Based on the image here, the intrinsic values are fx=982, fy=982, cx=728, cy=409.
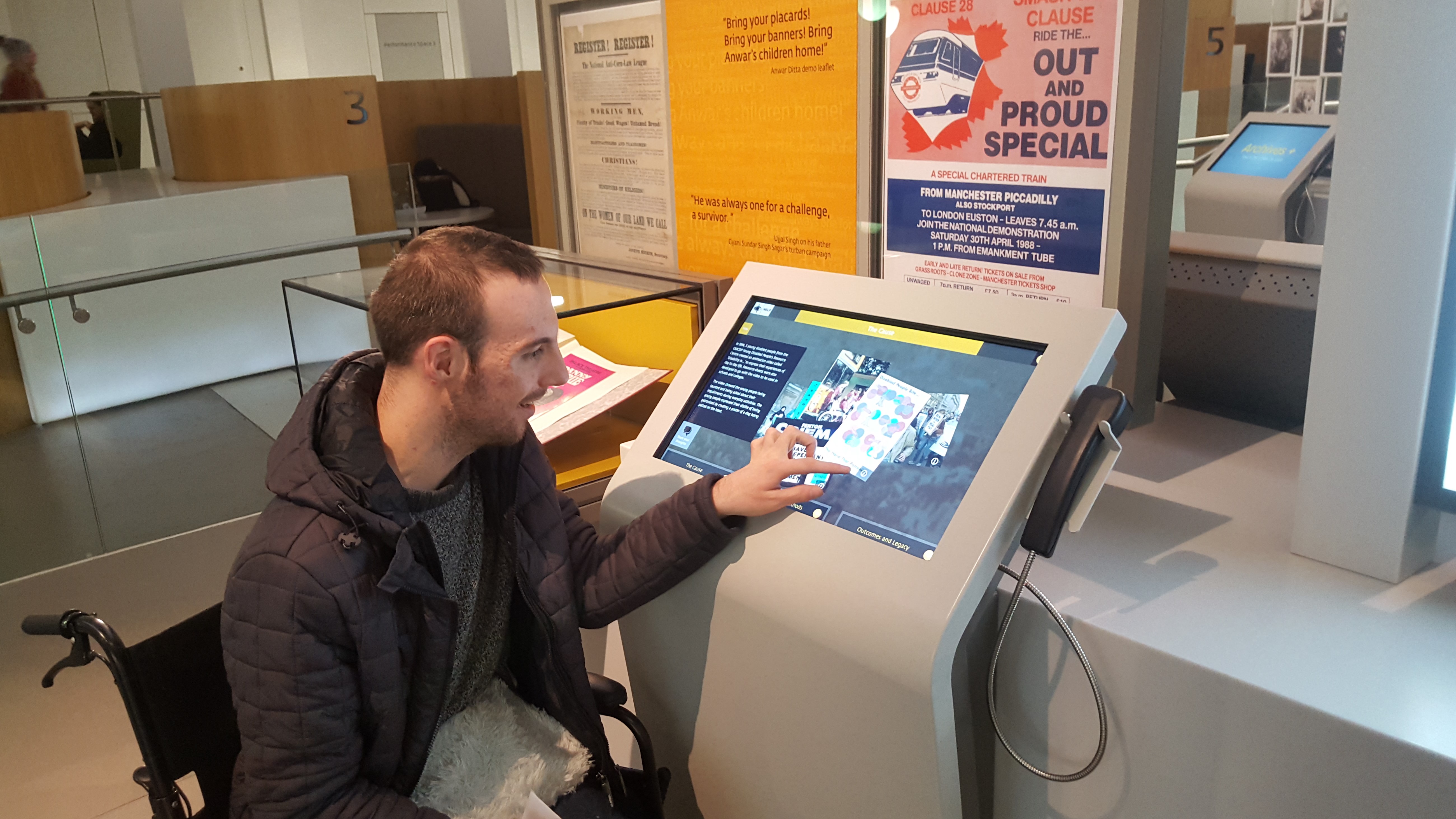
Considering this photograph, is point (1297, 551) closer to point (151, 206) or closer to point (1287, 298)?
point (1287, 298)

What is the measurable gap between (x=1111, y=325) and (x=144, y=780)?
157 cm

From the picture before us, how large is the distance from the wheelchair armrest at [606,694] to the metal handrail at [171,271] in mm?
2551

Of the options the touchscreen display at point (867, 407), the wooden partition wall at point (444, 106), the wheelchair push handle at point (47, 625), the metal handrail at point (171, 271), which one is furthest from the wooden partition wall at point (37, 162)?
the touchscreen display at point (867, 407)

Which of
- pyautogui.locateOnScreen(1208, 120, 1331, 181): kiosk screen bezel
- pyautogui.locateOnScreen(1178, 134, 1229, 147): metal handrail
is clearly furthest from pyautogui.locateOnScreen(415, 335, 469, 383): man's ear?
pyautogui.locateOnScreen(1178, 134, 1229, 147): metal handrail

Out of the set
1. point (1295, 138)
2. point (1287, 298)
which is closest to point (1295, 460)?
point (1287, 298)

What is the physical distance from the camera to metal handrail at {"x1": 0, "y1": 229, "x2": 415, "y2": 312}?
320 centimetres

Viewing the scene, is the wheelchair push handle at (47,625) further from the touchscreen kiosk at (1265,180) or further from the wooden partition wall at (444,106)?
the wooden partition wall at (444,106)

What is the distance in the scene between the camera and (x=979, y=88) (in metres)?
1.67

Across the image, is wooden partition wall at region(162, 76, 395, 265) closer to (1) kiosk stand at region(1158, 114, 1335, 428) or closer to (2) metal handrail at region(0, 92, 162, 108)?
(2) metal handrail at region(0, 92, 162, 108)

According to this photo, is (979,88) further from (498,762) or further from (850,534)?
(498,762)

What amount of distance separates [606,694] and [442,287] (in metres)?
0.72

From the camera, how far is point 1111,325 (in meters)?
1.19

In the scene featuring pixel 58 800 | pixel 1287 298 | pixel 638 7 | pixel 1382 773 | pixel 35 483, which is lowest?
pixel 58 800

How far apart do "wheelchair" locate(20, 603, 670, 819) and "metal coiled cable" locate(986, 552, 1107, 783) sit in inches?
21.5
